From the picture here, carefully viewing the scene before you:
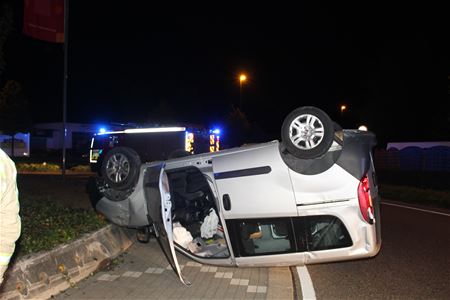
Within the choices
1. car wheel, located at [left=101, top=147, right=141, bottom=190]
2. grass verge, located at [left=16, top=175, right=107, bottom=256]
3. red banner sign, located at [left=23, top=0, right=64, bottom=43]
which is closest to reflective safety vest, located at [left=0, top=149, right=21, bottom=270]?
grass verge, located at [left=16, top=175, right=107, bottom=256]

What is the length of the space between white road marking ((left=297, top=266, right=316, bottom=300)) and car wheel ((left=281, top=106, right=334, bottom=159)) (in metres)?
1.67

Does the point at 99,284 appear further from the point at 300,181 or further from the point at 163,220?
the point at 300,181

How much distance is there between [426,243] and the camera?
27.3ft

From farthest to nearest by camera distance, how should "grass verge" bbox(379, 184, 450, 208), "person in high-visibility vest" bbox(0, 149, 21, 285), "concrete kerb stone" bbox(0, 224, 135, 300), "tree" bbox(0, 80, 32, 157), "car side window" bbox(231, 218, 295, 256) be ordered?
"tree" bbox(0, 80, 32, 157) → "grass verge" bbox(379, 184, 450, 208) → "car side window" bbox(231, 218, 295, 256) → "concrete kerb stone" bbox(0, 224, 135, 300) → "person in high-visibility vest" bbox(0, 149, 21, 285)

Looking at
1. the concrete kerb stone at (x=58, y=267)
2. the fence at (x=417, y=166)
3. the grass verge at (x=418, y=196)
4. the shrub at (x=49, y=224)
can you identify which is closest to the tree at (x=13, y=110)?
the fence at (x=417, y=166)

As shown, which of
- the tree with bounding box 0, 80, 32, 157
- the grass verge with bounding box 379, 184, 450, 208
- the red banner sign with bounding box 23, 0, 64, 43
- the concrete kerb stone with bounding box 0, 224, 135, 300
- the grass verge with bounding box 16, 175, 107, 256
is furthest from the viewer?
the tree with bounding box 0, 80, 32, 157

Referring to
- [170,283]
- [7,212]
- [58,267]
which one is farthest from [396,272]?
[7,212]

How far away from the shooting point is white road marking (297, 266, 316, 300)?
538 centimetres

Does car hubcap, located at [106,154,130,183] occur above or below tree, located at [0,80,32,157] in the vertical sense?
below

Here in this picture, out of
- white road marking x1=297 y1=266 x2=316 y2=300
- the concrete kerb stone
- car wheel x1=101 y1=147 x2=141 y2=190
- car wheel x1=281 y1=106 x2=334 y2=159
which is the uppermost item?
car wheel x1=281 y1=106 x2=334 y2=159

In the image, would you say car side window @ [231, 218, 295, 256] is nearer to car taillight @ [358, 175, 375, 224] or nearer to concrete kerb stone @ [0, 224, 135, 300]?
car taillight @ [358, 175, 375, 224]

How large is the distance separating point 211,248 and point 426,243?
431 centimetres

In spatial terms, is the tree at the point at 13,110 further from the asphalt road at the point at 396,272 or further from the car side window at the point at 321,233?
the car side window at the point at 321,233

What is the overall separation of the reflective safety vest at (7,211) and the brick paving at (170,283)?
7.60 feet
